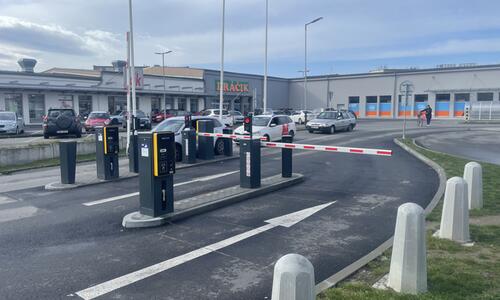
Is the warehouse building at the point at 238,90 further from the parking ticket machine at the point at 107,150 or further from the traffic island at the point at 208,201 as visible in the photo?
the traffic island at the point at 208,201

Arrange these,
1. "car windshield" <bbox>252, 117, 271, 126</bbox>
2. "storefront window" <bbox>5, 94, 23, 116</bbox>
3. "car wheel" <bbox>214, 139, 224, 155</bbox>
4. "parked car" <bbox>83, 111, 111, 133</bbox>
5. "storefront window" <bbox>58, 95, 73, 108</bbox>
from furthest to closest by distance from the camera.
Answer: "storefront window" <bbox>58, 95, 73, 108</bbox> < "storefront window" <bbox>5, 94, 23, 116</bbox> < "parked car" <bbox>83, 111, 111, 133</bbox> < "car windshield" <bbox>252, 117, 271, 126</bbox> < "car wheel" <bbox>214, 139, 224, 155</bbox>

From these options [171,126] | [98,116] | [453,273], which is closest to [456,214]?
[453,273]

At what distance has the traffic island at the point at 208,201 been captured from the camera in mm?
7008

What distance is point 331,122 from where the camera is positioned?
29.0 meters

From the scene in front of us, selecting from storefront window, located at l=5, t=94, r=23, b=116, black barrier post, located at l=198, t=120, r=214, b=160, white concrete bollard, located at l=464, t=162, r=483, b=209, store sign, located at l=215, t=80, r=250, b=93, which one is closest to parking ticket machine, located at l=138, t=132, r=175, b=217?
white concrete bollard, located at l=464, t=162, r=483, b=209

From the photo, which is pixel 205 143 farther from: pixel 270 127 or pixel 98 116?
pixel 98 116

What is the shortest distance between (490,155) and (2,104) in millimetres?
38374

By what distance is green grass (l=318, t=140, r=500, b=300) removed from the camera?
4.09 metres

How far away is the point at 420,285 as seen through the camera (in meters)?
4.16

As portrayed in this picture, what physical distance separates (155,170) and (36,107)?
37.8m

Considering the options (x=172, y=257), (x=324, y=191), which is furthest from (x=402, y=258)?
(x=324, y=191)

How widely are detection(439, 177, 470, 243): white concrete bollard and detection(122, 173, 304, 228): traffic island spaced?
164 inches

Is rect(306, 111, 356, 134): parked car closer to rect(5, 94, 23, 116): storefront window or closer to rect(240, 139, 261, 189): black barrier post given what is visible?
rect(240, 139, 261, 189): black barrier post

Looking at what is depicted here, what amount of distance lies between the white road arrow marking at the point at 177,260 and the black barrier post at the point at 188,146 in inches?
274
